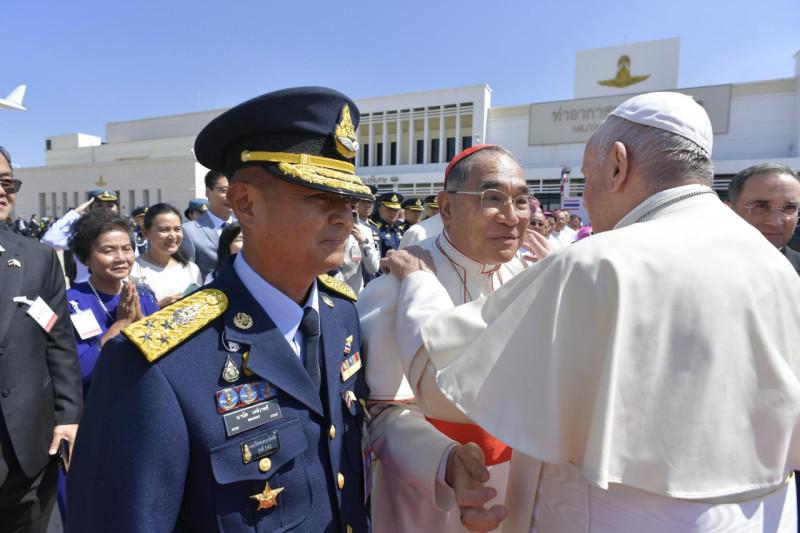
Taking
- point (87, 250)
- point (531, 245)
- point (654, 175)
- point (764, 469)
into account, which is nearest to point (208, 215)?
point (87, 250)

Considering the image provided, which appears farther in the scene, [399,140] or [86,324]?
[399,140]

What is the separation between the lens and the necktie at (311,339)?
156 centimetres

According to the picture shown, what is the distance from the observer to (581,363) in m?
1.35

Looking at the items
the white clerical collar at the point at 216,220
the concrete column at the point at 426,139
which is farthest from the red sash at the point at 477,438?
the concrete column at the point at 426,139

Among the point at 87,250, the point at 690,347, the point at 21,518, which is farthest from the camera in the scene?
the point at 87,250

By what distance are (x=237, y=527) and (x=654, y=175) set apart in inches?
62.1

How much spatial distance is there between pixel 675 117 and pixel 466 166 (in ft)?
3.03

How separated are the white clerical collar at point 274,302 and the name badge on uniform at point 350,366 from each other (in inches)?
7.8

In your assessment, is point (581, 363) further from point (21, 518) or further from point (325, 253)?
point (21, 518)

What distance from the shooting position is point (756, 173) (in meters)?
3.28

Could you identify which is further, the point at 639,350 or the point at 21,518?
the point at 21,518

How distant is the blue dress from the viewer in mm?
3078

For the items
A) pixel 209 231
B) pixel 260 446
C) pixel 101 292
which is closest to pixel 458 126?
pixel 209 231

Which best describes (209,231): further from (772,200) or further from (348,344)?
(772,200)
